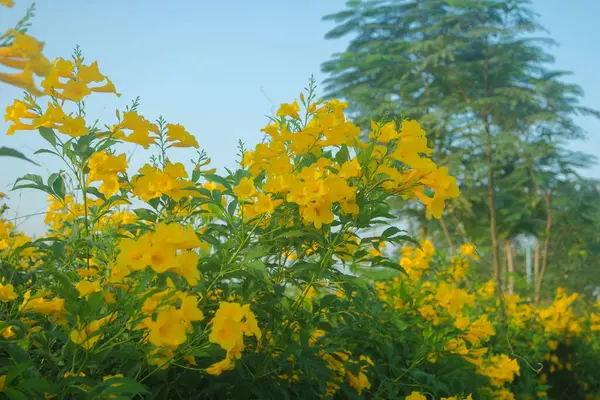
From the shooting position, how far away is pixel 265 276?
1065 mm

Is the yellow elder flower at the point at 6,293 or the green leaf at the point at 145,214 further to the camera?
the green leaf at the point at 145,214

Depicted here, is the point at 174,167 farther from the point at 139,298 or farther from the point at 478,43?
the point at 478,43

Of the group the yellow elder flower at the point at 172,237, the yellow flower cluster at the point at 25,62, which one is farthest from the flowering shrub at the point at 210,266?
the yellow flower cluster at the point at 25,62

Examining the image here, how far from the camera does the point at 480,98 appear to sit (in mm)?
11250

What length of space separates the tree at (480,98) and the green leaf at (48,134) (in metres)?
9.79

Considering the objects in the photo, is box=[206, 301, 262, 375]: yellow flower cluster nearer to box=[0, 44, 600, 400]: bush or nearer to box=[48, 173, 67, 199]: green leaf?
box=[0, 44, 600, 400]: bush

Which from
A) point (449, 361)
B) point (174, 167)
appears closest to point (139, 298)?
point (174, 167)

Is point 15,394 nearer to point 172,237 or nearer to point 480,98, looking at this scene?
point 172,237

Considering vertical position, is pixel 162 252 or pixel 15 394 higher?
pixel 162 252

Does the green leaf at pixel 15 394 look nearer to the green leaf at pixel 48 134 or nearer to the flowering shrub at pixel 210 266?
the flowering shrub at pixel 210 266

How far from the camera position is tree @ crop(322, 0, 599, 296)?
35.9 ft

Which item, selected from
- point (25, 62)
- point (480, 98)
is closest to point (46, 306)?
point (25, 62)

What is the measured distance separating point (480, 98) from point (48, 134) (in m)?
10.9

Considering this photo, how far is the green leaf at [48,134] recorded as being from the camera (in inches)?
51.5
